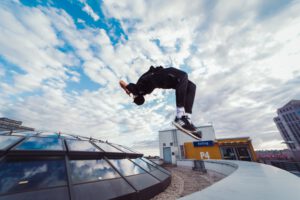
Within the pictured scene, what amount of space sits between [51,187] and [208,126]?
92.0 ft

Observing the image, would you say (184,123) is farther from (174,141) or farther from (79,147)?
(174,141)

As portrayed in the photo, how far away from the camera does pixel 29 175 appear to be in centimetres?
297

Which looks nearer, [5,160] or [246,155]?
[5,160]

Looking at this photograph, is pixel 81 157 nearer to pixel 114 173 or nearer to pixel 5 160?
Answer: pixel 114 173

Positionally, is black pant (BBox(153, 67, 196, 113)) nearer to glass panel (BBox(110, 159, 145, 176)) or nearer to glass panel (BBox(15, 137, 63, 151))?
glass panel (BBox(110, 159, 145, 176))

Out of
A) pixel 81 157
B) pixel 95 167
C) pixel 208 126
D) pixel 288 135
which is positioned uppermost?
pixel 288 135

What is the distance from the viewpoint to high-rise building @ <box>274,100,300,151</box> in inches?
2299

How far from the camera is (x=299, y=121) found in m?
57.7

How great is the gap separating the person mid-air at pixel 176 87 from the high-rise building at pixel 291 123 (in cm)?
8763

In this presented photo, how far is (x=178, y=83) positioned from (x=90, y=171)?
3960 mm

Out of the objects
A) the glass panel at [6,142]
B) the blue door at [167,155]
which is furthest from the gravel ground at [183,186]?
the blue door at [167,155]

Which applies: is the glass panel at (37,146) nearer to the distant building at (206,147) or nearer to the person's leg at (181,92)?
the person's leg at (181,92)

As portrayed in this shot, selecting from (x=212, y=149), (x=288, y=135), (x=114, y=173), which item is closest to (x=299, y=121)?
(x=288, y=135)

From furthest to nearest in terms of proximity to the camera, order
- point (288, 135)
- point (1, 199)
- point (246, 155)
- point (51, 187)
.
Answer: point (288, 135) < point (246, 155) < point (51, 187) < point (1, 199)
